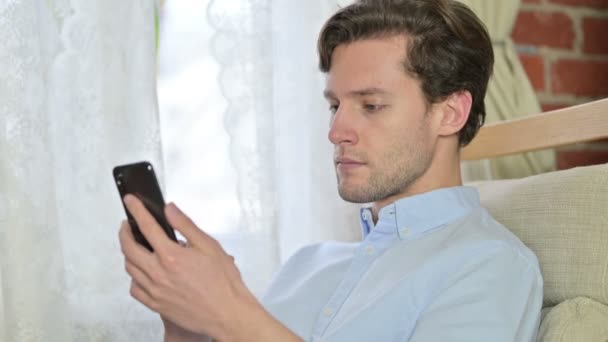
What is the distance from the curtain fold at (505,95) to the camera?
1834mm

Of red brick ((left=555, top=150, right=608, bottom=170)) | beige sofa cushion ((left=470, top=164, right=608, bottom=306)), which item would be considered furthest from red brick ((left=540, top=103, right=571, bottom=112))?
beige sofa cushion ((left=470, top=164, right=608, bottom=306))

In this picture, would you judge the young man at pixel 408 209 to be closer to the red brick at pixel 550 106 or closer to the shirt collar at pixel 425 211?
the shirt collar at pixel 425 211

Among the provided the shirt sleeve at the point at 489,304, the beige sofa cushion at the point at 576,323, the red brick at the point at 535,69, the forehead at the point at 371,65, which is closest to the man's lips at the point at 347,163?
the forehead at the point at 371,65

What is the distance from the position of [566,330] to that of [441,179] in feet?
1.08

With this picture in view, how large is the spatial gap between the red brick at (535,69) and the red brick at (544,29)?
4 centimetres

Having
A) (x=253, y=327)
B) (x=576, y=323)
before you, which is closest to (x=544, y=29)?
(x=576, y=323)

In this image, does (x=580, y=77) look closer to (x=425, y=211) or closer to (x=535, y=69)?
(x=535, y=69)

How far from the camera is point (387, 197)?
1.32 meters

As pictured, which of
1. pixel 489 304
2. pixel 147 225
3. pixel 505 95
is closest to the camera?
pixel 147 225

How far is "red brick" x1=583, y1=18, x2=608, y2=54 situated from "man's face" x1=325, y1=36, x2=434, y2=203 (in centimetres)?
93

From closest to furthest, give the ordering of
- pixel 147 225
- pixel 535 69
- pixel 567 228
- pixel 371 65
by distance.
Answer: pixel 147 225 < pixel 567 228 < pixel 371 65 < pixel 535 69

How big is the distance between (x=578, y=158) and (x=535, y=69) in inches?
9.5

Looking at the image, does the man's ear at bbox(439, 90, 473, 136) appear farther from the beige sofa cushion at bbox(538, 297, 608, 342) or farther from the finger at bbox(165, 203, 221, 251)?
the finger at bbox(165, 203, 221, 251)

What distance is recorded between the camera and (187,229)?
0.93 meters
